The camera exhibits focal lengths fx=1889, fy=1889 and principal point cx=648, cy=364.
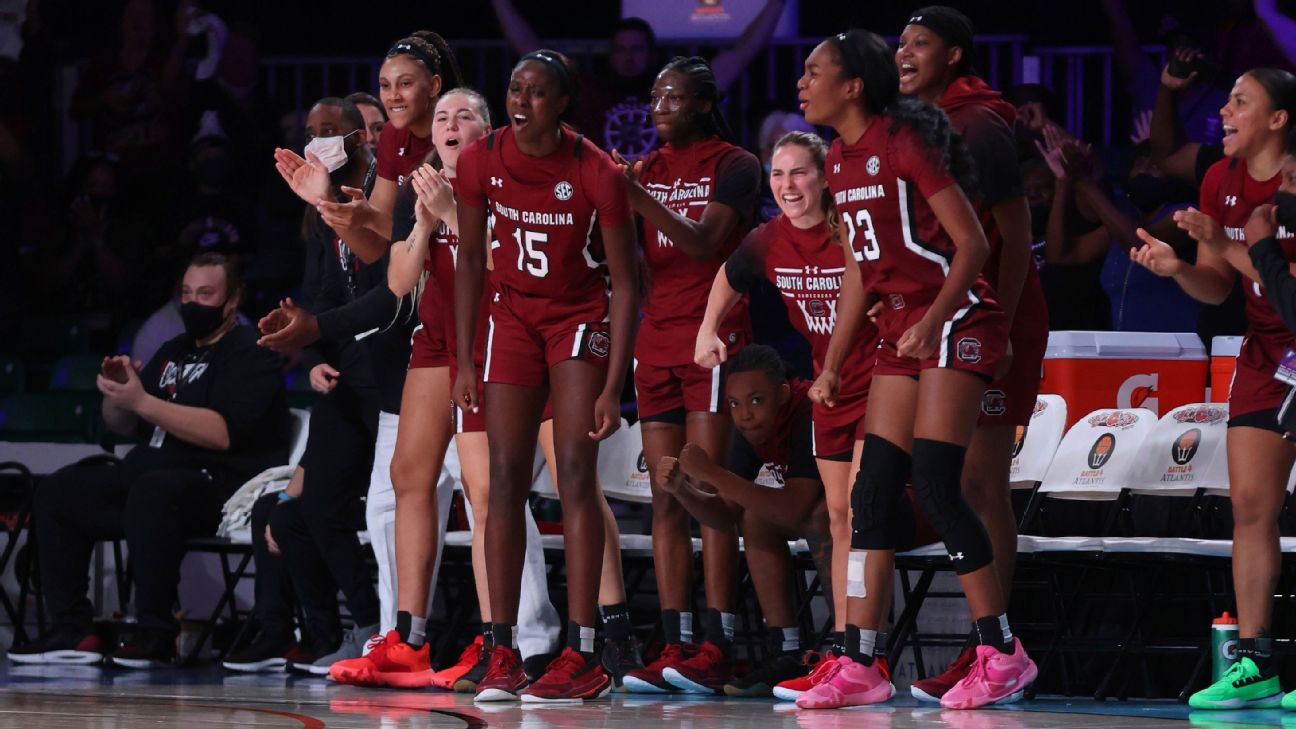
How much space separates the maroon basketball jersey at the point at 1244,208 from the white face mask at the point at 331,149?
9.18ft

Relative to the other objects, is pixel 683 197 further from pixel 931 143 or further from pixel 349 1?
pixel 349 1

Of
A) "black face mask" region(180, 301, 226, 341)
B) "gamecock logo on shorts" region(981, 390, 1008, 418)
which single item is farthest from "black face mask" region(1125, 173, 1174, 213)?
"black face mask" region(180, 301, 226, 341)

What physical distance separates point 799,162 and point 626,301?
2.29 ft

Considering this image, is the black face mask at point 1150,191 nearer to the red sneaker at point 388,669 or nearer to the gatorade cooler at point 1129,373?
the gatorade cooler at point 1129,373

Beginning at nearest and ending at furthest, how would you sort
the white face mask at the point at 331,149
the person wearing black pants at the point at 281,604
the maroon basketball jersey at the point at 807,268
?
the maroon basketball jersey at the point at 807,268 → the white face mask at the point at 331,149 → the person wearing black pants at the point at 281,604

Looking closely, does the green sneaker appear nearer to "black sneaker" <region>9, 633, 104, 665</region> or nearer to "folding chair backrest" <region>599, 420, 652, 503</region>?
"folding chair backrest" <region>599, 420, 652, 503</region>

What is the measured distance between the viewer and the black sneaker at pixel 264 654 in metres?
6.78

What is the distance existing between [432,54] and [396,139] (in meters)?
0.29

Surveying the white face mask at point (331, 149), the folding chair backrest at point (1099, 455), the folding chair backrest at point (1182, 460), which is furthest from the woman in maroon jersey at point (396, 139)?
the folding chair backrest at point (1182, 460)

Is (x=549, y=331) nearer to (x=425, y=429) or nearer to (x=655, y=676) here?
(x=425, y=429)

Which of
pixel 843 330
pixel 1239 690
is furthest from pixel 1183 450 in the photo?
pixel 843 330

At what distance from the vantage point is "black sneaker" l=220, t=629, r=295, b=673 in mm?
6781

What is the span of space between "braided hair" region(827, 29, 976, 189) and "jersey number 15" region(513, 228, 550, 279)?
3.18 ft

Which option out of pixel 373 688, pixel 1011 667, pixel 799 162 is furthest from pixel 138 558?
pixel 1011 667
